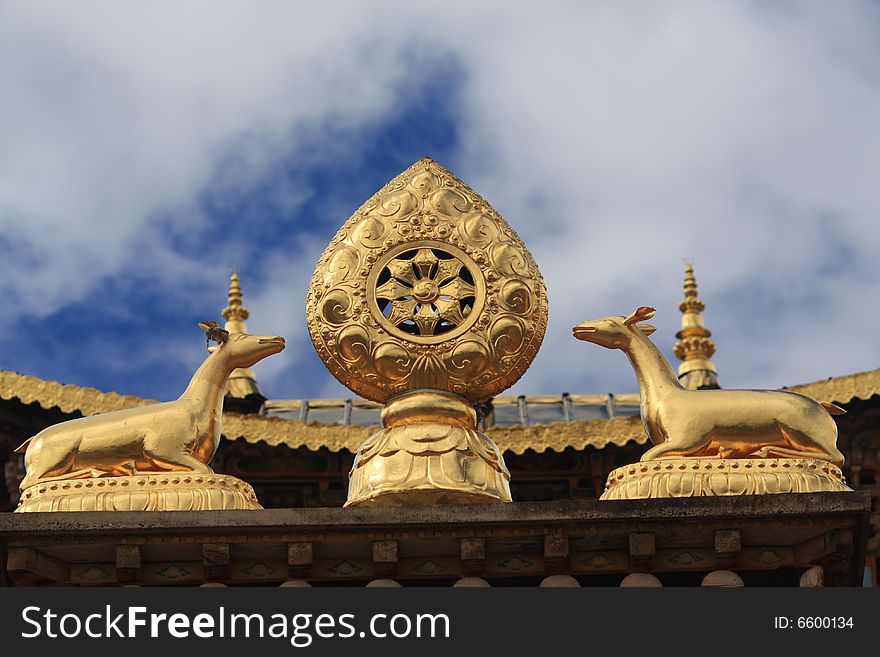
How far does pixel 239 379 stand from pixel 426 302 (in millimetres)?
11842

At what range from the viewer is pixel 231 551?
45.4ft

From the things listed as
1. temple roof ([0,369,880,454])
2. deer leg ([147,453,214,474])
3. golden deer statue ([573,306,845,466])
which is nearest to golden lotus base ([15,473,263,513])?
deer leg ([147,453,214,474])

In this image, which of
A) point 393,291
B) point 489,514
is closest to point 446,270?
point 393,291

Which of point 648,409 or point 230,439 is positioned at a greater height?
point 230,439

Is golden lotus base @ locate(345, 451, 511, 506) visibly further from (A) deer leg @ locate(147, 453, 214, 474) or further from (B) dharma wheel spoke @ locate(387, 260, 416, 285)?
(B) dharma wheel spoke @ locate(387, 260, 416, 285)

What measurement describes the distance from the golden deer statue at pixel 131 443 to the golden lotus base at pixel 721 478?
2744mm

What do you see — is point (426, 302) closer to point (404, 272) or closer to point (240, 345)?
point (404, 272)

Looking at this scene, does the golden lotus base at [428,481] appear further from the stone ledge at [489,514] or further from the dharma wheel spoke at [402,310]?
the dharma wheel spoke at [402,310]
